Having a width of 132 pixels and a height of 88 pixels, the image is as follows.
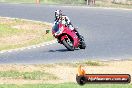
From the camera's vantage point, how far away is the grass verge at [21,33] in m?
25.7

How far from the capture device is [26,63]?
733 inches

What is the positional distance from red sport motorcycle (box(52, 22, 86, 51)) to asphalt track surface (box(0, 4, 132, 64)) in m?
0.30

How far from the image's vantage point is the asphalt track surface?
67.0 feet

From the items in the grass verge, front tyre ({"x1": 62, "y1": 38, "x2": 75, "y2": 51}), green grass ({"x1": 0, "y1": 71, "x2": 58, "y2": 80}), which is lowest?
the grass verge

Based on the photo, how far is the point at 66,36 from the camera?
21969 mm

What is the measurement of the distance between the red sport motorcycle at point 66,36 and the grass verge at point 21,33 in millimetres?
2804

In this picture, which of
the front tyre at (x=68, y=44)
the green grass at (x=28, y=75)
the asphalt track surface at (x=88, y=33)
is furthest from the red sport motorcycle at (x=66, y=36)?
the green grass at (x=28, y=75)

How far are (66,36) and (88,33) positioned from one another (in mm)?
6689

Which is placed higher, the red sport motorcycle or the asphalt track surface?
the red sport motorcycle

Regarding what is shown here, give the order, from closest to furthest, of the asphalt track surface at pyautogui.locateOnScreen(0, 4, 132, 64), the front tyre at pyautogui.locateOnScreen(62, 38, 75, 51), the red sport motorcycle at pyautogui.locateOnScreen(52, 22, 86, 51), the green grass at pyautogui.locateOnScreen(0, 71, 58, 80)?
the green grass at pyautogui.locateOnScreen(0, 71, 58, 80)
the asphalt track surface at pyautogui.locateOnScreen(0, 4, 132, 64)
the red sport motorcycle at pyautogui.locateOnScreen(52, 22, 86, 51)
the front tyre at pyautogui.locateOnScreen(62, 38, 75, 51)

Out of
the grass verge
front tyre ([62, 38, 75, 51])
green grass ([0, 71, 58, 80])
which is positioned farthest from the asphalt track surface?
green grass ([0, 71, 58, 80])

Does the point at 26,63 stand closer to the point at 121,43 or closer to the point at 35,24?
the point at 121,43

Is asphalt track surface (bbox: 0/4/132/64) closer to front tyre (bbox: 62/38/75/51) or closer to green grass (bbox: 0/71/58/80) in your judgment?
front tyre (bbox: 62/38/75/51)

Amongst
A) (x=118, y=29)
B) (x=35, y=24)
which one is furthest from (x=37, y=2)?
(x=118, y=29)
